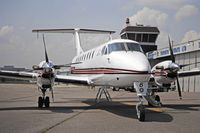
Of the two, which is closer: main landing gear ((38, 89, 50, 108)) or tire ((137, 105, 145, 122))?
tire ((137, 105, 145, 122))

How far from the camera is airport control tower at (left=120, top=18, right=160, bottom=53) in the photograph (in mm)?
58188

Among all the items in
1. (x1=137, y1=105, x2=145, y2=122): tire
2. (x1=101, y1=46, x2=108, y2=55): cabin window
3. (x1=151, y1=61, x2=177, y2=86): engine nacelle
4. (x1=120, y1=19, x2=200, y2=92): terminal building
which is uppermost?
(x1=120, y1=19, x2=200, y2=92): terminal building

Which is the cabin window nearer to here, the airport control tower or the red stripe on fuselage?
the red stripe on fuselage

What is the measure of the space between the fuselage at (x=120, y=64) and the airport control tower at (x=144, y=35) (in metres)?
43.7

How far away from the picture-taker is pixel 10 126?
9.49 metres

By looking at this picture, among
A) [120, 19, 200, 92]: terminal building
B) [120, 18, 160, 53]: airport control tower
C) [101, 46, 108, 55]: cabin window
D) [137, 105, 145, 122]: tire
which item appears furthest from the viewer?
[120, 18, 160, 53]: airport control tower

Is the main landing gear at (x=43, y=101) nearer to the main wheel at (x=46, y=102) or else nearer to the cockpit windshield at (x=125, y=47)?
the main wheel at (x=46, y=102)

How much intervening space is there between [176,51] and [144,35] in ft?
51.5

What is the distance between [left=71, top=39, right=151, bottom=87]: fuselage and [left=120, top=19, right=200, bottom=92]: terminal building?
1548 cm

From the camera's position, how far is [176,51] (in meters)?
43.5

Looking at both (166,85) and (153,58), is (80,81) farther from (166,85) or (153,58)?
(153,58)

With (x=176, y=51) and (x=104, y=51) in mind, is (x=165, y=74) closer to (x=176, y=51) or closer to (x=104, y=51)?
(x=104, y=51)

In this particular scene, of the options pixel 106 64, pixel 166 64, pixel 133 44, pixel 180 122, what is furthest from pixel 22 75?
pixel 180 122

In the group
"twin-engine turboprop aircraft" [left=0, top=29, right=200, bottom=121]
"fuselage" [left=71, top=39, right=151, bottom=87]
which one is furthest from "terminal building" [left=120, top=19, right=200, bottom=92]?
"fuselage" [left=71, top=39, right=151, bottom=87]
